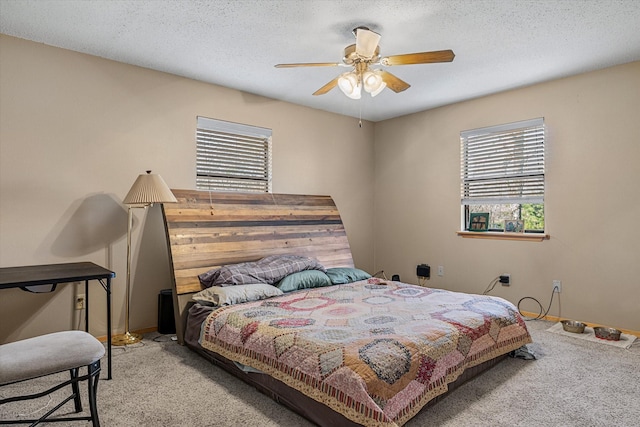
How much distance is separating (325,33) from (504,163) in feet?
8.63

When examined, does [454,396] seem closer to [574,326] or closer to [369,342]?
[369,342]

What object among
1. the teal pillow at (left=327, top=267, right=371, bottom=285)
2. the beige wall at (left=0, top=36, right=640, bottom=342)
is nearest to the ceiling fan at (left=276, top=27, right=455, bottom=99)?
the beige wall at (left=0, top=36, right=640, bottom=342)

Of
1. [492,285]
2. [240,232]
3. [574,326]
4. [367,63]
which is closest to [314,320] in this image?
[240,232]

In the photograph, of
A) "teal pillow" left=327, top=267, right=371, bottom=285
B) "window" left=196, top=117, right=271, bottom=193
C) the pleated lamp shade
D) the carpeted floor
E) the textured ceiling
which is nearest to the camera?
the carpeted floor

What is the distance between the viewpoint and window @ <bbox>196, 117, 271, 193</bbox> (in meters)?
3.94

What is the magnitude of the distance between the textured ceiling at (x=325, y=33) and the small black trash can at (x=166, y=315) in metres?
2.15

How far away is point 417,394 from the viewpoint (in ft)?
6.22

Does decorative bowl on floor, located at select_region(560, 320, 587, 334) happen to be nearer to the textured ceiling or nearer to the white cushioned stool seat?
the textured ceiling

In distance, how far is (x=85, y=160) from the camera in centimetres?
321

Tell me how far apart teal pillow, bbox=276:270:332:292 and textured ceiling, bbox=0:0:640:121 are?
194cm

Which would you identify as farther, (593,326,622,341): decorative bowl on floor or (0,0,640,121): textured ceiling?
(593,326,622,341): decorative bowl on floor

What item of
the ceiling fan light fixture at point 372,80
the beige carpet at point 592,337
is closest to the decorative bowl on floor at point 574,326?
the beige carpet at point 592,337

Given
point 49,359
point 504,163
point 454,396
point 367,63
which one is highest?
point 367,63

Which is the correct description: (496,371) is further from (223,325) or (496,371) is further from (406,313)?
(223,325)
